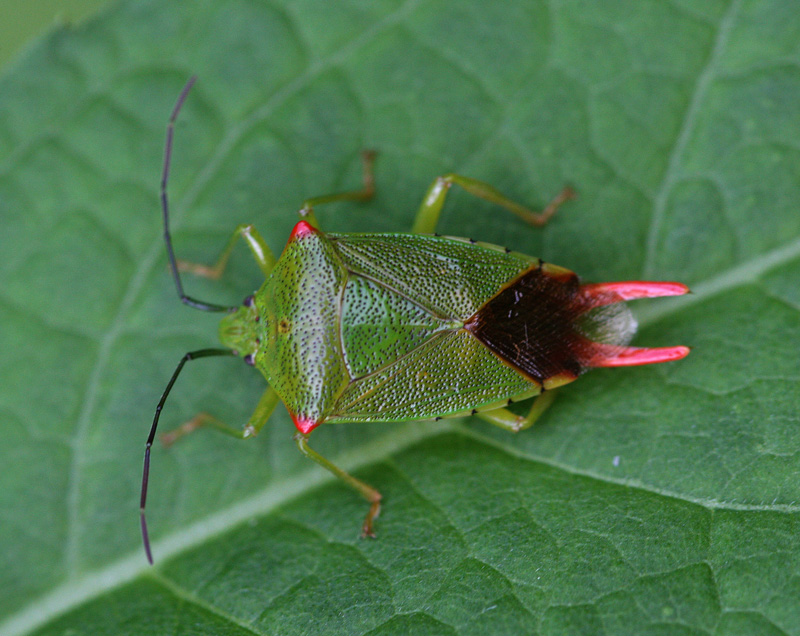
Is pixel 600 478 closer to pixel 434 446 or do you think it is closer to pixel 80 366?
pixel 434 446

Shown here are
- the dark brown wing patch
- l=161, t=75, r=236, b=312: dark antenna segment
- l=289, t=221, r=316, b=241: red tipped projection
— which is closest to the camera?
the dark brown wing patch

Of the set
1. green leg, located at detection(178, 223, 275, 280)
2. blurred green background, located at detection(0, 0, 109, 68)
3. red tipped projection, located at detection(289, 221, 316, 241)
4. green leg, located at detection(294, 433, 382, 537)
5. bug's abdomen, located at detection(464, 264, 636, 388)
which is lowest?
green leg, located at detection(294, 433, 382, 537)

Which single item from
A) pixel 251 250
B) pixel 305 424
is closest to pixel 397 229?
pixel 251 250

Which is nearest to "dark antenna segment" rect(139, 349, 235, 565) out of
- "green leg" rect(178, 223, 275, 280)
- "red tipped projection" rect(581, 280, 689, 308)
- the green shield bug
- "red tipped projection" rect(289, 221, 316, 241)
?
the green shield bug

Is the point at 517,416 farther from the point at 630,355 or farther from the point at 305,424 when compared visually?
the point at 305,424

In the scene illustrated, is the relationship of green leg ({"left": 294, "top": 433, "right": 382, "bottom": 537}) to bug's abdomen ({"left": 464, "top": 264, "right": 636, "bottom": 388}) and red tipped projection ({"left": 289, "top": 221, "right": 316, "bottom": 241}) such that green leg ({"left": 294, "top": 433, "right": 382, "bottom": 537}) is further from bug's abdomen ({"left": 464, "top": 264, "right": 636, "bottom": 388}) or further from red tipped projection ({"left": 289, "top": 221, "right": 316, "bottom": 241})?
red tipped projection ({"left": 289, "top": 221, "right": 316, "bottom": 241})

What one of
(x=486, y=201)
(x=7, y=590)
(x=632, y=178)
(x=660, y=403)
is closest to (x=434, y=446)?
(x=660, y=403)

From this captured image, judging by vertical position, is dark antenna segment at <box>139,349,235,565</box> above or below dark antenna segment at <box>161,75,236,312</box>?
below
